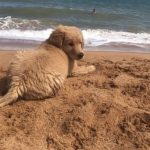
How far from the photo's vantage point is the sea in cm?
1384

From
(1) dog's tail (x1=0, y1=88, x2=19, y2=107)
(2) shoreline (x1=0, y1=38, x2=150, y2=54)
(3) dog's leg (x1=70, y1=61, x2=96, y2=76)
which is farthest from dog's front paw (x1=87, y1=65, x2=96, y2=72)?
(2) shoreline (x1=0, y1=38, x2=150, y2=54)

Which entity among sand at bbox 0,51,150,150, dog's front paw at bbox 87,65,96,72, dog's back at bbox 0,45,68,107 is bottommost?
sand at bbox 0,51,150,150

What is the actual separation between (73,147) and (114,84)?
5.83 ft

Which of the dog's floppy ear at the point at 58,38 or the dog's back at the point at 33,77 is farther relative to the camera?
the dog's floppy ear at the point at 58,38

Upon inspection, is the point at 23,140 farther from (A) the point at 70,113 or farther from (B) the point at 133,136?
(B) the point at 133,136

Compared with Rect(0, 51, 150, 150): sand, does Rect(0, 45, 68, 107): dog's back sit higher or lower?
higher

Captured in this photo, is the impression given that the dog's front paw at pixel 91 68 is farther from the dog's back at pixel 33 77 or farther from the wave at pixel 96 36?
the wave at pixel 96 36

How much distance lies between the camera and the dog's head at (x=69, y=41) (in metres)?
6.72

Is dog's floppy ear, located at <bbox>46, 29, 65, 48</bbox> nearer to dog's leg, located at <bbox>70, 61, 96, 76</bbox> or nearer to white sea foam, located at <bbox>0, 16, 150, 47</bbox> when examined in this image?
dog's leg, located at <bbox>70, 61, 96, 76</bbox>

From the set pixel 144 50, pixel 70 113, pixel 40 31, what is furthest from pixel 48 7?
pixel 70 113

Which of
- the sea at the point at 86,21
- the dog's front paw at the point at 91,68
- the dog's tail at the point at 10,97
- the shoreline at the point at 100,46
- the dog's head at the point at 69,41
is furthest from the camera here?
the sea at the point at 86,21

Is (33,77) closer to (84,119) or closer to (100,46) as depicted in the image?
(84,119)

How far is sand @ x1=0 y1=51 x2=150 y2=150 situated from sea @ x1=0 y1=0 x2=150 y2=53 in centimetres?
620

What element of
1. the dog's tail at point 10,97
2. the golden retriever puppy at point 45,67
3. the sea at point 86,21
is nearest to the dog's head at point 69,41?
the golden retriever puppy at point 45,67
